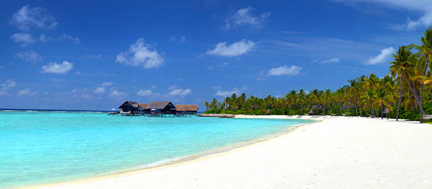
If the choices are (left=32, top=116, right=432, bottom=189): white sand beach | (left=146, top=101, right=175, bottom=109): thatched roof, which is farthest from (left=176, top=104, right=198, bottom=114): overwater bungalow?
(left=32, top=116, right=432, bottom=189): white sand beach

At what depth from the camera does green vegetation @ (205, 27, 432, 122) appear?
1369 inches

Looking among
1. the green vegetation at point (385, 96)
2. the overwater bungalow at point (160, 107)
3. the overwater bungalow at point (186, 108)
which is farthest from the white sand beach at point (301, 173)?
the overwater bungalow at point (186, 108)

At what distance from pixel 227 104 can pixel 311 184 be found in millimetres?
129753

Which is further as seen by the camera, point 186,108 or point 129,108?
point 186,108

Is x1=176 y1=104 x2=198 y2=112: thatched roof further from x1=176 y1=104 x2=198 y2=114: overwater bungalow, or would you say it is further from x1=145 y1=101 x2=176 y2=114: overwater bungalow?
x1=145 y1=101 x2=176 y2=114: overwater bungalow

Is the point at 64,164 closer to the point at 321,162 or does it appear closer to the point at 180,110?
the point at 321,162

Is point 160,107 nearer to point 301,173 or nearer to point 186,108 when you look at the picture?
point 186,108

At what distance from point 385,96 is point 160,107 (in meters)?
73.0

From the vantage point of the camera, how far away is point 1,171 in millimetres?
10430

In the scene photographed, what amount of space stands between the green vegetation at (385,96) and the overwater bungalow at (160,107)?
2344cm

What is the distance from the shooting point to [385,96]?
50375 mm

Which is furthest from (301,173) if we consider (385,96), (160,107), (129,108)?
(129,108)

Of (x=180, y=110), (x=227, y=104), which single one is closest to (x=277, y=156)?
(x=180, y=110)

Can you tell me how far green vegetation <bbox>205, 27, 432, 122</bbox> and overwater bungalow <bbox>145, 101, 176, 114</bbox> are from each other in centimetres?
2344
